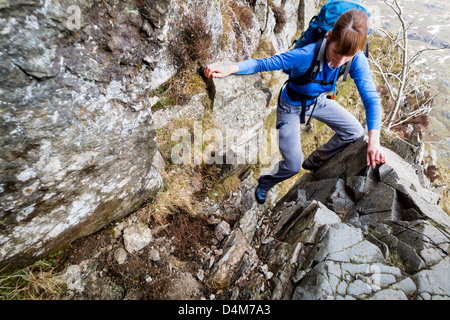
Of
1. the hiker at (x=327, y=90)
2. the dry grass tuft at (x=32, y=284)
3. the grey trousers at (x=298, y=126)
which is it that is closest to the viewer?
the dry grass tuft at (x=32, y=284)

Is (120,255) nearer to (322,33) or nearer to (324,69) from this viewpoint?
(324,69)

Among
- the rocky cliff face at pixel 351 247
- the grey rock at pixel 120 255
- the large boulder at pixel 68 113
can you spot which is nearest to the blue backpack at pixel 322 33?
the rocky cliff face at pixel 351 247

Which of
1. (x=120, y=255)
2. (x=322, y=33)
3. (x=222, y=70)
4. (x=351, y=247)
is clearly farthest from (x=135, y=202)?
(x=322, y=33)

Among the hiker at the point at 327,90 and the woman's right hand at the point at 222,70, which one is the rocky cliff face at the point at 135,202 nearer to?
the hiker at the point at 327,90

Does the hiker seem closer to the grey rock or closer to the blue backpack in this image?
the blue backpack

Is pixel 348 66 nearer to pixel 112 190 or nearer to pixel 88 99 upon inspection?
pixel 88 99

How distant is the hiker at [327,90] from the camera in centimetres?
372

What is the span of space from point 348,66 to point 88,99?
481cm

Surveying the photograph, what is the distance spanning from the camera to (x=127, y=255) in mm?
4355

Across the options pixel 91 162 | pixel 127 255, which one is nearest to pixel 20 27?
pixel 91 162

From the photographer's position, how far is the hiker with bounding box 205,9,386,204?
372 cm

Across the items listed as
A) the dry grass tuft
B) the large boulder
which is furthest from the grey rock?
the dry grass tuft

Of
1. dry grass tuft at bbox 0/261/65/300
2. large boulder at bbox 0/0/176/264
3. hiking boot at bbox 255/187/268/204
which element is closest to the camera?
large boulder at bbox 0/0/176/264

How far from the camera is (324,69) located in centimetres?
455
